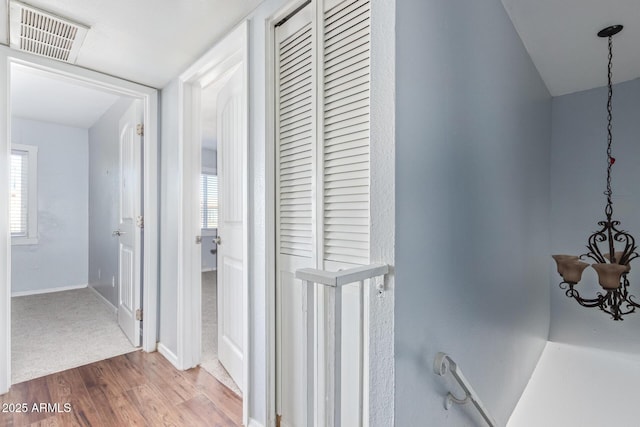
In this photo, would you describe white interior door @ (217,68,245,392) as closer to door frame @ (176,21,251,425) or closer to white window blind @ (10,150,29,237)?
door frame @ (176,21,251,425)

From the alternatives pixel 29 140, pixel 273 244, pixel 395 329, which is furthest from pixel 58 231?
pixel 395 329

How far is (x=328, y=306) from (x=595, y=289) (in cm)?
351

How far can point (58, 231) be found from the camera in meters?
4.56

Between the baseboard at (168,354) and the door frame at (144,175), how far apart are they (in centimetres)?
8

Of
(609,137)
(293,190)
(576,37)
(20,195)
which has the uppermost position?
(576,37)

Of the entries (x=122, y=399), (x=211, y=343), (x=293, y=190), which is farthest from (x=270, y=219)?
(x=211, y=343)

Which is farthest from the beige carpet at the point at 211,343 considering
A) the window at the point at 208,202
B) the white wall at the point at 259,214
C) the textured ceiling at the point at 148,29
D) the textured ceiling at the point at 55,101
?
the textured ceiling at the point at 55,101

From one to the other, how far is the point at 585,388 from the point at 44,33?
486 centimetres

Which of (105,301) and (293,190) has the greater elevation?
(293,190)

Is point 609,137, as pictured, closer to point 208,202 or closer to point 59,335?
point 59,335

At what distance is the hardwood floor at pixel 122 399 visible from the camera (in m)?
1.82

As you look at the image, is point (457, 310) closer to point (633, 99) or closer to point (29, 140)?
point (633, 99)

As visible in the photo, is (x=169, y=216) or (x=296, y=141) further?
(x=169, y=216)

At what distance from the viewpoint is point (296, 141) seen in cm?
156
